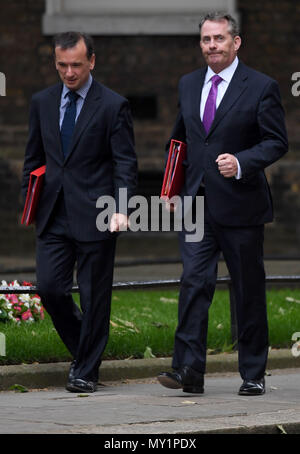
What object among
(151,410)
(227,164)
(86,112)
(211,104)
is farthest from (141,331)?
(151,410)

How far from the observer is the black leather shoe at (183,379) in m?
7.48

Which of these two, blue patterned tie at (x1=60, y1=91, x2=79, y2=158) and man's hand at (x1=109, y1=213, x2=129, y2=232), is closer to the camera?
man's hand at (x1=109, y1=213, x2=129, y2=232)

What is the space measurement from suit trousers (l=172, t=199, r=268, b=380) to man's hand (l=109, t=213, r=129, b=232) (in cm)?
35

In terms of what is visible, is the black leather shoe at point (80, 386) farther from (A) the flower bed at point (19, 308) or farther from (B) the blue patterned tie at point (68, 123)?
(A) the flower bed at point (19, 308)

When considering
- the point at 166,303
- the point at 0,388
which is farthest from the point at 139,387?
the point at 166,303

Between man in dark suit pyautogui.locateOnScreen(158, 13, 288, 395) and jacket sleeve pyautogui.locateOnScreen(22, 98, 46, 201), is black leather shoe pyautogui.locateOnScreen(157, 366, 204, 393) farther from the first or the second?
jacket sleeve pyautogui.locateOnScreen(22, 98, 46, 201)

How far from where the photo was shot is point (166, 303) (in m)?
11.4

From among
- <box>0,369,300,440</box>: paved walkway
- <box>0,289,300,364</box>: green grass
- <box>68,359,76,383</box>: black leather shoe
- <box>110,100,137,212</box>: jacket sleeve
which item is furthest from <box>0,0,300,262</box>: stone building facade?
<box>110,100,137,212</box>: jacket sleeve

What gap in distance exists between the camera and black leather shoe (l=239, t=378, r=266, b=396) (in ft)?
25.0

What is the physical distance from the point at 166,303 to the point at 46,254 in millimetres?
3700

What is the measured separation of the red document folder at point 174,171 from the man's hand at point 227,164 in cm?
39

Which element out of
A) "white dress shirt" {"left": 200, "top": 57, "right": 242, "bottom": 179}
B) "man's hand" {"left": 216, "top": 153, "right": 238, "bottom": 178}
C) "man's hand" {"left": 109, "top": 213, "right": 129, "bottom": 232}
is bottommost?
"man's hand" {"left": 109, "top": 213, "right": 129, "bottom": 232}

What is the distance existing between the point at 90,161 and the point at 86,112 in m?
0.30
